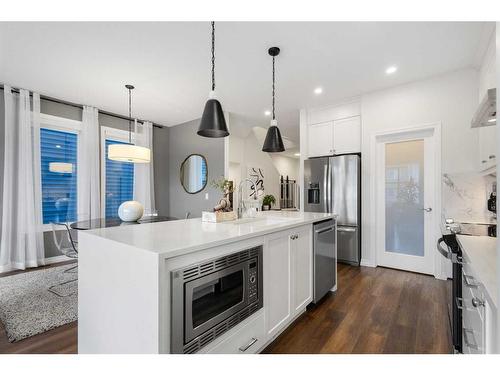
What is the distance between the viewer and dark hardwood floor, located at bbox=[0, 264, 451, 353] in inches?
69.3

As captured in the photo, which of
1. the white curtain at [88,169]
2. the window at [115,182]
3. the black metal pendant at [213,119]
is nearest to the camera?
the black metal pendant at [213,119]

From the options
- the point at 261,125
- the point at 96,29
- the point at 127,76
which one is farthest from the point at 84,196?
the point at 261,125

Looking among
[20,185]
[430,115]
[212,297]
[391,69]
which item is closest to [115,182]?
[20,185]

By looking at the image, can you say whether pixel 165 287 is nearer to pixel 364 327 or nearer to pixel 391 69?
pixel 364 327

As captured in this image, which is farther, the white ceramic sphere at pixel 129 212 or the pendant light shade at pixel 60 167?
the pendant light shade at pixel 60 167

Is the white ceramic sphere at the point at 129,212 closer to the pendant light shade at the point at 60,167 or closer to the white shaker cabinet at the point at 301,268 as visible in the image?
the pendant light shade at the point at 60,167

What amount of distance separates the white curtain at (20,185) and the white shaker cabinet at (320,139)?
4470mm

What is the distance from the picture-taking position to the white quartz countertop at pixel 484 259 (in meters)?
0.91

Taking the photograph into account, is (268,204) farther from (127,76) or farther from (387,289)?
(127,76)

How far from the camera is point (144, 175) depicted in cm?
509

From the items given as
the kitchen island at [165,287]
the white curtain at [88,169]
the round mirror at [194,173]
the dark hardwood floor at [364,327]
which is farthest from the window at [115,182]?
the kitchen island at [165,287]

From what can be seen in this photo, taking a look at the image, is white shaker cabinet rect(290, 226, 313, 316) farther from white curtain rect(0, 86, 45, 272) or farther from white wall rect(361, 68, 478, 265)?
white curtain rect(0, 86, 45, 272)

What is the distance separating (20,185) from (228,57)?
11.6 feet

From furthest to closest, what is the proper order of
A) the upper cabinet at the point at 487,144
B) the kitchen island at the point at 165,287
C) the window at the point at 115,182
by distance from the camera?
the window at the point at 115,182 < the upper cabinet at the point at 487,144 < the kitchen island at the point at 165,287
